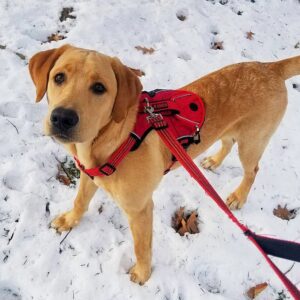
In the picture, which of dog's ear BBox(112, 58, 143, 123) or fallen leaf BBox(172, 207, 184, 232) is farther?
fallen leaf BBox(172, 207, 184, 232)

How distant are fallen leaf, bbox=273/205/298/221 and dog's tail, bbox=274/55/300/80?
1.48 metres

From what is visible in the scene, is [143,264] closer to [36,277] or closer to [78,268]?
[78,268]

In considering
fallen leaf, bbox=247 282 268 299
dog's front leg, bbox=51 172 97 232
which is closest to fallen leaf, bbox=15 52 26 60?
dog's front leg, bbox=51 172 97 232

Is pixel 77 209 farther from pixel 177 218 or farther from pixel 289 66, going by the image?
pixel 289 66

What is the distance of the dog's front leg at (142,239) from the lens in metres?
3.13

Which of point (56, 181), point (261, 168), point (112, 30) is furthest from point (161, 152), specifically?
point (112, 30)

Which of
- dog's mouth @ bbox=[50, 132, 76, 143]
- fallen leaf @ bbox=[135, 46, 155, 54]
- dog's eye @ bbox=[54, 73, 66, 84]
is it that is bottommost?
fallen leaf @ bbox=[135, 46, 155, 54]

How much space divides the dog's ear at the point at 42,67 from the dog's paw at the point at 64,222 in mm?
1304

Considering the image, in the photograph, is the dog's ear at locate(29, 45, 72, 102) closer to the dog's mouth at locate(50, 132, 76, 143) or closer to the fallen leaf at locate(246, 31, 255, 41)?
the dog's mouth at locate(50, 132, 76, 143)

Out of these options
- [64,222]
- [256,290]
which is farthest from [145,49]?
[256,290]

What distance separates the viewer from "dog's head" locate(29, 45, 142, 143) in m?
2.39

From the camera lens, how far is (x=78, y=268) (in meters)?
3.32

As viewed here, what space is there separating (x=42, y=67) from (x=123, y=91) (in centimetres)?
64

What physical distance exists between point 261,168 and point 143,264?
209 cm
